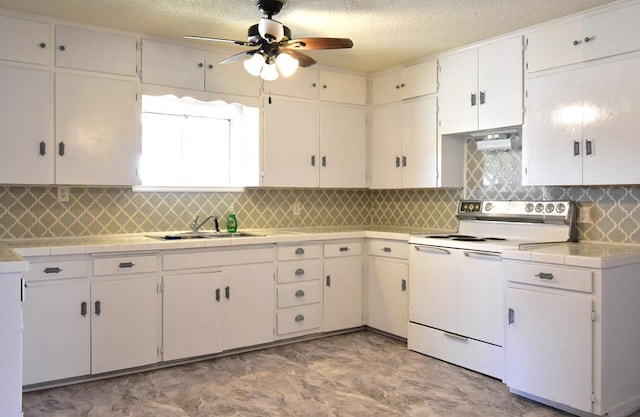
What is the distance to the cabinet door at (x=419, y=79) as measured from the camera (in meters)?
4.23

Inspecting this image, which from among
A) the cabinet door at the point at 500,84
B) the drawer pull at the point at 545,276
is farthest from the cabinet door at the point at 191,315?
the cabinet door at the point at 500,84

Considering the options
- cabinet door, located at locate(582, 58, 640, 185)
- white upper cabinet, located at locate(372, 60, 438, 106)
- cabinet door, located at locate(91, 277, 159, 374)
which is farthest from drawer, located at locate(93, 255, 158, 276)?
cabinet door, located at locate(582, 58, 640, 185)

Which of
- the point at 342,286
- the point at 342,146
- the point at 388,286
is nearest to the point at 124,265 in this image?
the point at 342,286

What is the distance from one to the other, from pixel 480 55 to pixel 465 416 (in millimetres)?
2611

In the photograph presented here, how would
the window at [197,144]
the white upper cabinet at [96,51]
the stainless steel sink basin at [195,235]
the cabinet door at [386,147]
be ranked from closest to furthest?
the white upper cabinet at [96,51] < the stainless steel sink basin at [195,235] < the window at [197,144] < the cabinet door at [386,147]

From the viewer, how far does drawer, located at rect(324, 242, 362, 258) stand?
4258mm

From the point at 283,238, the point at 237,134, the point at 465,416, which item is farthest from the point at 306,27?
the point at 465,416

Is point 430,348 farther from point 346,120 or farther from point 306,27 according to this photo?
point 306,27

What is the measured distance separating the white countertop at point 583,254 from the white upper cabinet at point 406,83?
175 centimetres

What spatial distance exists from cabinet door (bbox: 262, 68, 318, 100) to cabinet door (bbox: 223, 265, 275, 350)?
1.54 meters

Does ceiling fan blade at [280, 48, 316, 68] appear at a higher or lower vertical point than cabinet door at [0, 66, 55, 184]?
higher

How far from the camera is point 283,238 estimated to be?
3980 millimetres

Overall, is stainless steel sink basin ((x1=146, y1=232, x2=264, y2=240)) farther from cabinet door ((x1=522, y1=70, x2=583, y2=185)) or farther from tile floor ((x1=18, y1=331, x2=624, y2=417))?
cabinet door ((x1=522, y1=70, x2=583, y2=185))

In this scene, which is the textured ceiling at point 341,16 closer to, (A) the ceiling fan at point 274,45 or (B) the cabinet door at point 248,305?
(A) the ceiling fan at point 274,45
